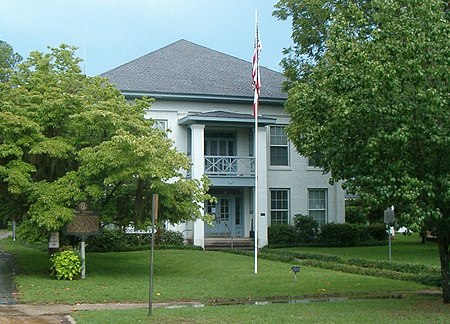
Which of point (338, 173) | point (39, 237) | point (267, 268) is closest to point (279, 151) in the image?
point (267, 268)

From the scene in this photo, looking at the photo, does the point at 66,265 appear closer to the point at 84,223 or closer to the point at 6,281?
the point at 84,223

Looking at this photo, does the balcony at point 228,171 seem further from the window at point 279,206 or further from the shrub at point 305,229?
the shrub at point 305,229

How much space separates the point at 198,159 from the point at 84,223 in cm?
1329

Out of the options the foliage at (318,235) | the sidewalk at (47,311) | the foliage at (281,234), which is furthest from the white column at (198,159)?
the sidewalk at (47,311)

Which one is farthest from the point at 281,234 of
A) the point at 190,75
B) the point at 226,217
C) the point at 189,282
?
the point at 189,282

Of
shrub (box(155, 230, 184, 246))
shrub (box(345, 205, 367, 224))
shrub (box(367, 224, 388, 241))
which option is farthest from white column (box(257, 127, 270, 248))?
shrub (box(345, 205, 367, 224))

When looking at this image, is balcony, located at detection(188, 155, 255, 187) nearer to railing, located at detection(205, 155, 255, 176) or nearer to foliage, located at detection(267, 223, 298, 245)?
railing, located at detection(205, 155, 255, 176)

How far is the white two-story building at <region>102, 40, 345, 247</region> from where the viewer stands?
33094mm

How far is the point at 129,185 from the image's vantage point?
839 inches

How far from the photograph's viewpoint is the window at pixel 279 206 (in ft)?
117

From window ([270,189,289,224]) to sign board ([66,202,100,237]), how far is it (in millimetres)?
16873

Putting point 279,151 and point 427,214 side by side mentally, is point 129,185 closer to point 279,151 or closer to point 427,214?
point 427,214

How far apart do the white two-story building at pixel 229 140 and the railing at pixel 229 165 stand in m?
0.05

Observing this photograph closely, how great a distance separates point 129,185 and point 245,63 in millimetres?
19479
